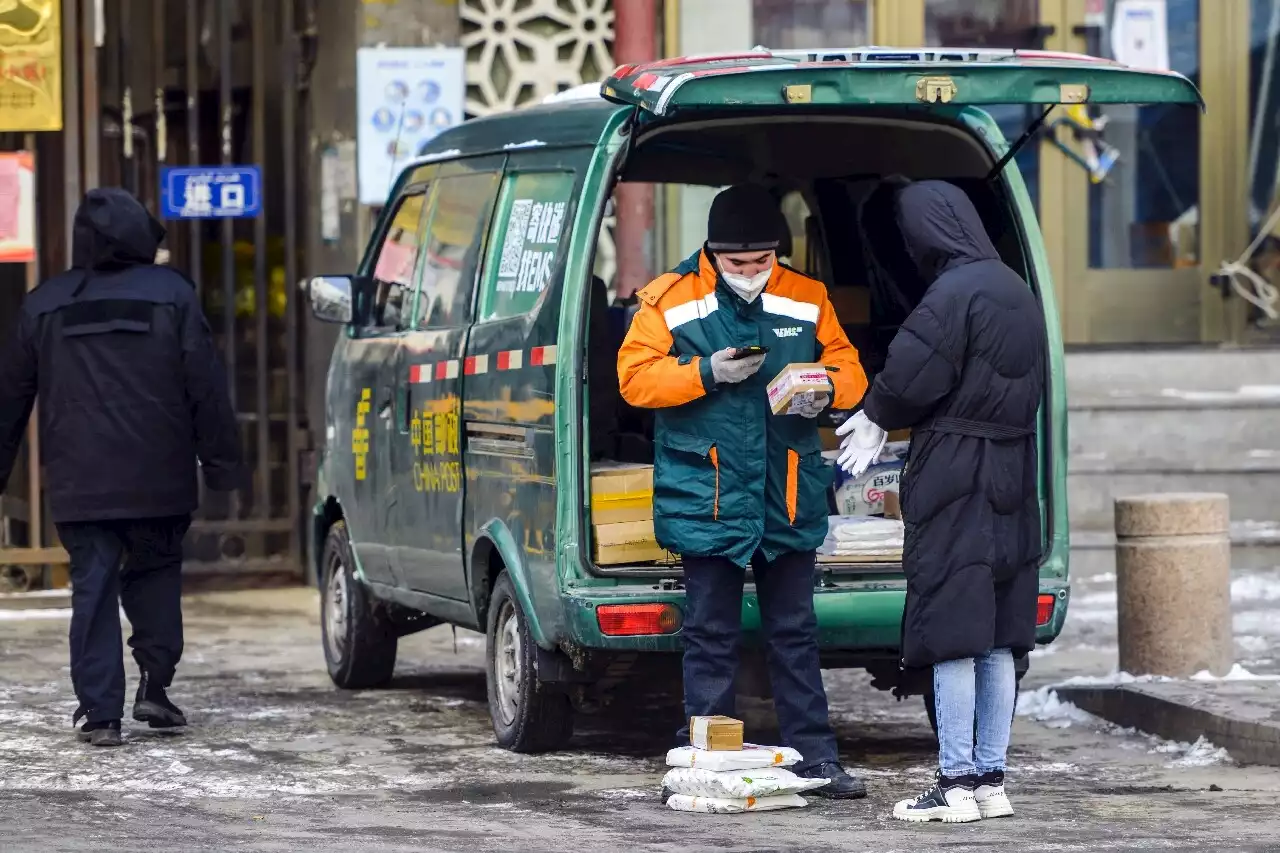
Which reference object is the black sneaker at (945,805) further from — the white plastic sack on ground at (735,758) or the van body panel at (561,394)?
the van body panel at (561,394)

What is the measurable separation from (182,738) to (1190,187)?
6.80m

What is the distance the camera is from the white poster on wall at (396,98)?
42.1ft

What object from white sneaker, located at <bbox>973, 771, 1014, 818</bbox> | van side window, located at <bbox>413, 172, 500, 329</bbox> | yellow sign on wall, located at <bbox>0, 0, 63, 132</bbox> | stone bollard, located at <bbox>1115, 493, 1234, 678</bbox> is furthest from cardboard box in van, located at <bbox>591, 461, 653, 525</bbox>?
yellow sign on wall, located at <bbox>0, 0, 63, 132</bbox>

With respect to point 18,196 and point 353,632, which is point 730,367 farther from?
point 18,196

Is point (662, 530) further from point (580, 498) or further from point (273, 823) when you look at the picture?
point (273, 823)

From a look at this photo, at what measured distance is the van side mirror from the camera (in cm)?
945

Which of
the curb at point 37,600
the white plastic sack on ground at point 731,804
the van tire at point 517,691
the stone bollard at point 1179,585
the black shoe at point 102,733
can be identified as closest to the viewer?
the white plastic sack on ground at point 731,804

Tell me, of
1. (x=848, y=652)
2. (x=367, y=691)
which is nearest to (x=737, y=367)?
(x=848, y=652)

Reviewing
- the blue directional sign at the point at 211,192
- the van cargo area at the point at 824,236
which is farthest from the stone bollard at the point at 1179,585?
the blue directional sign at the point at 211,192

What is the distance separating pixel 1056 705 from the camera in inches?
372

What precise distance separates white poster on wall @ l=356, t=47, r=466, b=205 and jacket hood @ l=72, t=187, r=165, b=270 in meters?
4.14

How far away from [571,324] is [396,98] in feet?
18.2

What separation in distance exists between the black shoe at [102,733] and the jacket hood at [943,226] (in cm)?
326

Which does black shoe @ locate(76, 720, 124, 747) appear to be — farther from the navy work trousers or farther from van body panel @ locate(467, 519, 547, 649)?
the navy work trousers
